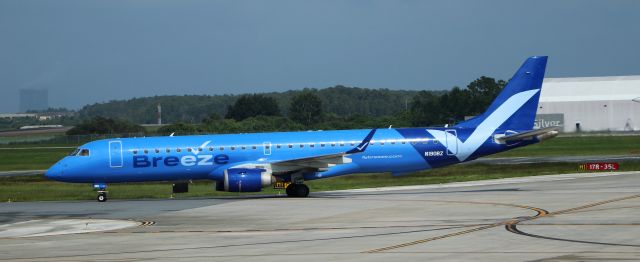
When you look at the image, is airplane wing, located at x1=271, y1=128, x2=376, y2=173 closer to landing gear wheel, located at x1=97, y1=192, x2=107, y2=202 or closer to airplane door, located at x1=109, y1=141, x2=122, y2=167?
airplane door, located at x1=109, y1=141, x2=122, y2=167

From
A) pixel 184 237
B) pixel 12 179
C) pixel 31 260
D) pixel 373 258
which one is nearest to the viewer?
pixel 373 258

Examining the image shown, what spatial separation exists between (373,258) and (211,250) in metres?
4.67

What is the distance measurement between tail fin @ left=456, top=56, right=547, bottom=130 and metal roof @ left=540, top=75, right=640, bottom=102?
7268cm

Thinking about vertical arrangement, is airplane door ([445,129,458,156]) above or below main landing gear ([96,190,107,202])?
above

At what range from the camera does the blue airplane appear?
42531 mm

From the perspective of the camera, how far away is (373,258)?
844 inches

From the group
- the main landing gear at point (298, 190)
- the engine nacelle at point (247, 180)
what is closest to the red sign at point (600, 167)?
the main landing gear at point (298, 190)

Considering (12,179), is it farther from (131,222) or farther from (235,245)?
(235,245)

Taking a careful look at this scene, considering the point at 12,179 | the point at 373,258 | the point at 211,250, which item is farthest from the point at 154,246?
the point at 12,179

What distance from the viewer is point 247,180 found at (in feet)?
135

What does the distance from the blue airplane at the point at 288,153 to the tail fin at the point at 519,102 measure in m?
0.10

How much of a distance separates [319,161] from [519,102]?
999 centimetres

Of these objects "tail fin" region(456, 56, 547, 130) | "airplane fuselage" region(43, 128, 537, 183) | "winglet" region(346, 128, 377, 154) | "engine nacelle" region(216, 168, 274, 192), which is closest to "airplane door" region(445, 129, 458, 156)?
"airplane fuselage" region(43, 128, 537, 183)

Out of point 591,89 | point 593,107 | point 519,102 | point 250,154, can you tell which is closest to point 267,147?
point 250,154
